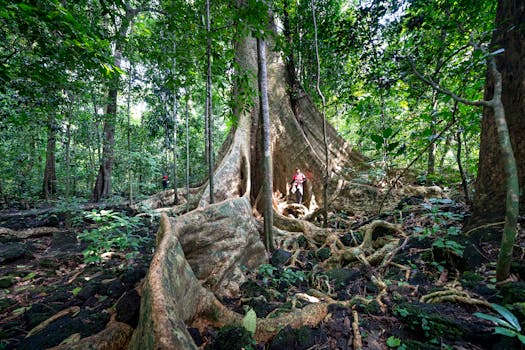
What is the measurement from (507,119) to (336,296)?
112 inches

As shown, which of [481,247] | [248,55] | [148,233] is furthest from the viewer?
[248,55]

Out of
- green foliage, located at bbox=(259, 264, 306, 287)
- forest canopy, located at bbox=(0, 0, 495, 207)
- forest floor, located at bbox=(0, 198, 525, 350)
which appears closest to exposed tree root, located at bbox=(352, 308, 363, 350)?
forest floor, located at bbox=(0, 198, 525, 350)

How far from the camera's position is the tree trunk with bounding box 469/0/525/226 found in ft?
8.45

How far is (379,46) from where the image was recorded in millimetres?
3262

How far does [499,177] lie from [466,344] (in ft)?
6.98

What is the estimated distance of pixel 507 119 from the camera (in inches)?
106

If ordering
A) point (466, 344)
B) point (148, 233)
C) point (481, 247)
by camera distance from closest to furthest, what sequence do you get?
point (466, 344) → point (481, 247) → point (148, 233)

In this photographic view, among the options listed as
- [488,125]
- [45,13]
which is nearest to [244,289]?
[45,13]

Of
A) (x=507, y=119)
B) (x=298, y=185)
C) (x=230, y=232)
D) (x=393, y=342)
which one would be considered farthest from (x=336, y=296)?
(x=298, y=185)

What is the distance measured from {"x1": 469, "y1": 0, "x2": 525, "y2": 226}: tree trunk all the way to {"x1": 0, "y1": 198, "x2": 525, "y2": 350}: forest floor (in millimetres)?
343

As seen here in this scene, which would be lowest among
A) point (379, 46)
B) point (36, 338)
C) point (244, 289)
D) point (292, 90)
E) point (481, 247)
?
point (244, 289)

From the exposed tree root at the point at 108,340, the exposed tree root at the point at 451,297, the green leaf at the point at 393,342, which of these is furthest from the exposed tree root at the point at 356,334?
the exposed tree root at the point at 108,340

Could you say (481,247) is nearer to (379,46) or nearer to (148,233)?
(379,46)

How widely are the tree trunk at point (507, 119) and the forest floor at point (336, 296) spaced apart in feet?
1.13
